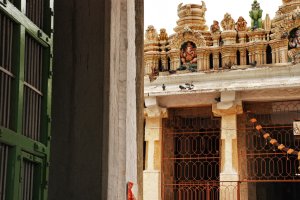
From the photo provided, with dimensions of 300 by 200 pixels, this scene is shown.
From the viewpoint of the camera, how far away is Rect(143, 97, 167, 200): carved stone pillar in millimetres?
12445

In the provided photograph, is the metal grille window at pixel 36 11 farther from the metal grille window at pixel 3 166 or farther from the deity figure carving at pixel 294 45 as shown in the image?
the deity figure carving at pixel 294 45

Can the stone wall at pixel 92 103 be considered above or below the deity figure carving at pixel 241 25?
below

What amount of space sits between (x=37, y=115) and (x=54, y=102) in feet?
1.51

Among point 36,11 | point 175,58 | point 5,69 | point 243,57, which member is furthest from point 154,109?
point 5,69

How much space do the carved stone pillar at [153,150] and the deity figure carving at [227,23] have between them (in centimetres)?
224

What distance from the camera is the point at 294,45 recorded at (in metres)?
12.1

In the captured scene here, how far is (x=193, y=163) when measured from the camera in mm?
12953

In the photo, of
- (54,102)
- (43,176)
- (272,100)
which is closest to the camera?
(43,176)

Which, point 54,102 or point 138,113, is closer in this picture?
point 54,102

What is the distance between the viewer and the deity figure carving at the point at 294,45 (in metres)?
11.9

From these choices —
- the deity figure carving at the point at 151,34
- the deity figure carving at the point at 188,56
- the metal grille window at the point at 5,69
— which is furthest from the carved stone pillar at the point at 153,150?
the metal grille window at the point at 5,69

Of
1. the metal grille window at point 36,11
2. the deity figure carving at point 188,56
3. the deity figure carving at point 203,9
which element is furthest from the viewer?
the deity figure carving at point 203,9

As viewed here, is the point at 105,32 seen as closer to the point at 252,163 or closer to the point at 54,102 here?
the point at 54,102

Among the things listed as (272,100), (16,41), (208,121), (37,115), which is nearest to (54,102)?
(37,115)
